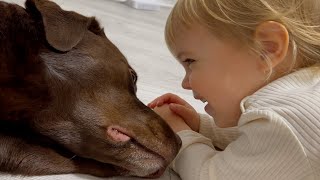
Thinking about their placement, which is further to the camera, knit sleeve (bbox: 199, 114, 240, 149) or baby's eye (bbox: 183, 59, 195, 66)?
knit sleeve (bbox: 199, 114, 240, 149)

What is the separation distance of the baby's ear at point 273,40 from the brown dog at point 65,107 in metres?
0.28

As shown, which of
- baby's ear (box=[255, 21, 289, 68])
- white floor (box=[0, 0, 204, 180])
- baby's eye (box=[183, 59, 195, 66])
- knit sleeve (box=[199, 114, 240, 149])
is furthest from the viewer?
white floor (box=[0, 0, 204, 180])

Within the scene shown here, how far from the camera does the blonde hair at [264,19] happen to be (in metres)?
1.19

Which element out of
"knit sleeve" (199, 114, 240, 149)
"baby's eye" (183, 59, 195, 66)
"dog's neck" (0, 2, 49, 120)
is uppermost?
"dog's neck" (0, 2, 49, 120)

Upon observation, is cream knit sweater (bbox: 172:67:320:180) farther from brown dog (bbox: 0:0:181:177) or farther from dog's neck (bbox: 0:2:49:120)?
dog's neck (bbox: 0:2:49:120)

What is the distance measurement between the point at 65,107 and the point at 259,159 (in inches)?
15.8

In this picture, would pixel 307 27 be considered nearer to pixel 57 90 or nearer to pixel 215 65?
pixel 215 65

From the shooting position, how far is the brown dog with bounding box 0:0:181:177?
108 cm

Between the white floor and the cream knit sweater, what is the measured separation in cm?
17

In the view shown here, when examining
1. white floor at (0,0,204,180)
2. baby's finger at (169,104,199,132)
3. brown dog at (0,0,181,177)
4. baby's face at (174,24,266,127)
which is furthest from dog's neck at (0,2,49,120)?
baby's finger at (169,104,199,132)

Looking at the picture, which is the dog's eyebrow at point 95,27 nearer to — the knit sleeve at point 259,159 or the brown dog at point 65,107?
the brown dog at point 65,107

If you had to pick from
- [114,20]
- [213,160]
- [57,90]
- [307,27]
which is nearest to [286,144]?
[213,160]

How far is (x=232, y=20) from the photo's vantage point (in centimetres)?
122

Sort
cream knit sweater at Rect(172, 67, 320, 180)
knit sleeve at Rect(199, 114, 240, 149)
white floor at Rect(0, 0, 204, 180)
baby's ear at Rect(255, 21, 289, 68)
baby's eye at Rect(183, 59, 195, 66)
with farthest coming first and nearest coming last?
1. white floor at Rect(0, 0, 204, 180)
2. knit sleeve at Rect(199, 114, 240, 149)
3. baby's eye at Rect(183, 59, 195, 66)
4. baby's ear at Rect(255, 21, 289, 68)
5. cream knit sweater at Rect(172, 67, 320, 180)
